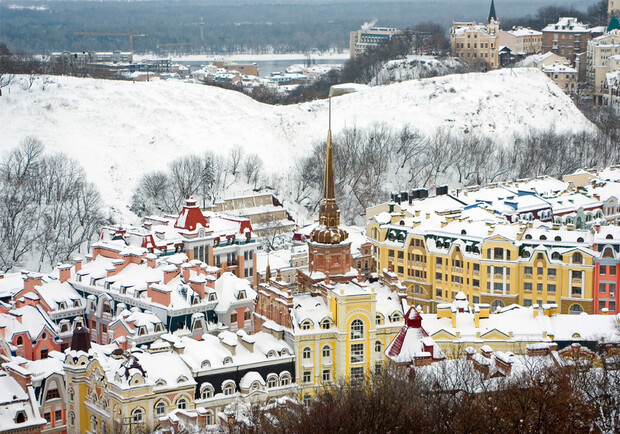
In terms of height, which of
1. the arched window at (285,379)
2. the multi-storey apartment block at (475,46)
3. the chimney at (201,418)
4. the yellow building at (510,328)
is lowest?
the arched window at (285,379)

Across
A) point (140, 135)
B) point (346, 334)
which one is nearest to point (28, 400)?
point (346, 334)

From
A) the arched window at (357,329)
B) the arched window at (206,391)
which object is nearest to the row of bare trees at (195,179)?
the arched window at (357,329)

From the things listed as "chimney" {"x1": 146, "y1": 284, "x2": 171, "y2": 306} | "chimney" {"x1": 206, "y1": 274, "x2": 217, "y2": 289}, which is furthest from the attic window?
"chimney" {"x1": 206, "y1": 274, "x2": 217, "y2": 289}

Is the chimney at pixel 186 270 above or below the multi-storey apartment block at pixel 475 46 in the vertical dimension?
below

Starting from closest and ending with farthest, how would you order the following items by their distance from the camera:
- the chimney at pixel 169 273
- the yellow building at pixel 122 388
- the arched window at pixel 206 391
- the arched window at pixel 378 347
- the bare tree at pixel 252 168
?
the yellow building at pixel 122 388 < the arched window at pixel 206 391 < the arched window at pixel 378 347 < the chimney at pixel 169 273 < the bare tree at pixel 252 168

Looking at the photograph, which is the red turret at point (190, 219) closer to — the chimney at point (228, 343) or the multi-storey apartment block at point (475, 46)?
the chimney at point (228, 343)

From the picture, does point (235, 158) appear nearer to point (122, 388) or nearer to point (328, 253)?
point (328, 253)
